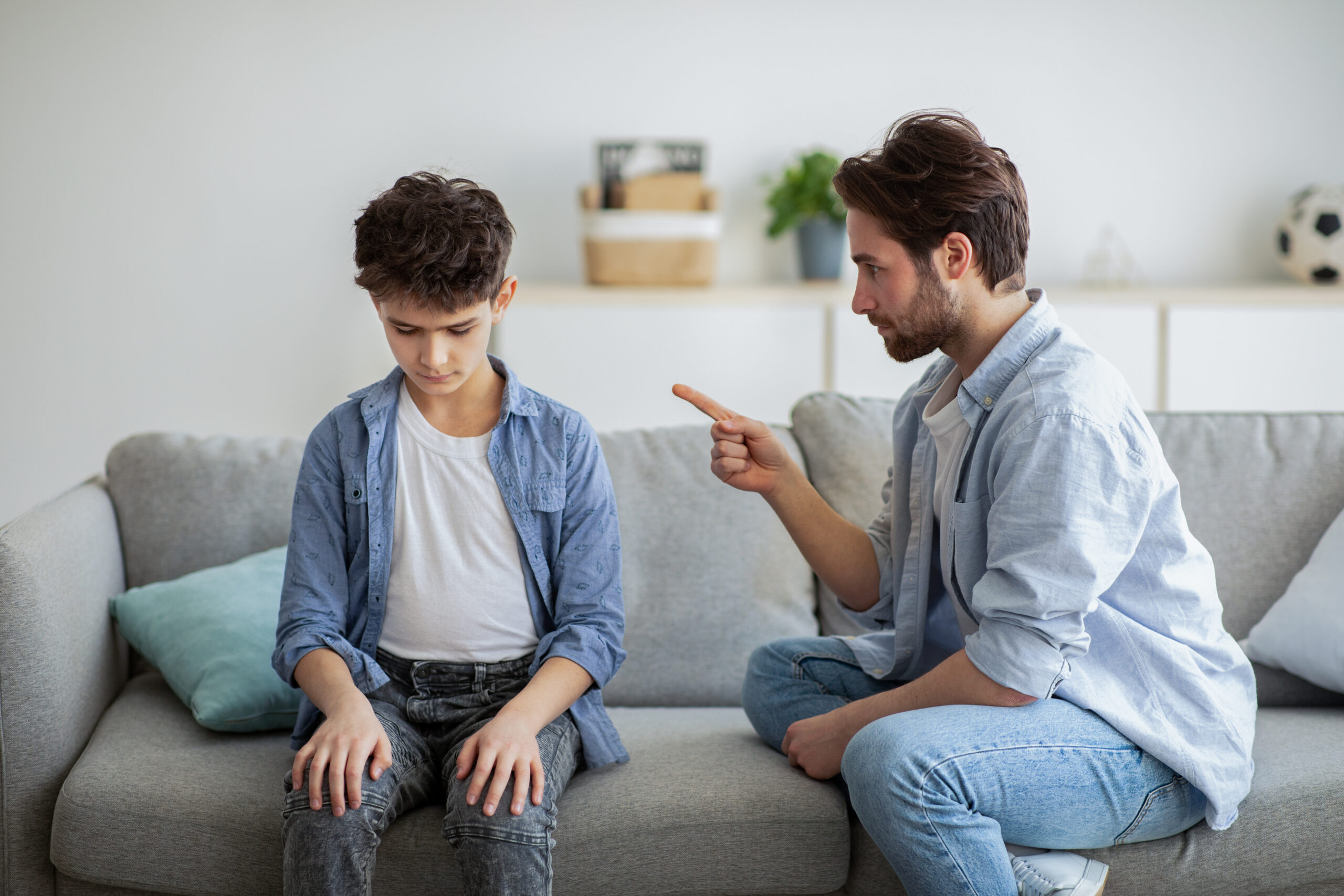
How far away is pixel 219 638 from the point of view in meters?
1.55

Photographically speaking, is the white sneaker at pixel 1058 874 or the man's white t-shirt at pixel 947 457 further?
the man's white t-shirt at pixel 947 457

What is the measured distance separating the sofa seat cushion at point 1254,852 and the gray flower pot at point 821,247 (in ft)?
6.15

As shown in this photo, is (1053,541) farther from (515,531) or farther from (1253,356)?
(1253,356)

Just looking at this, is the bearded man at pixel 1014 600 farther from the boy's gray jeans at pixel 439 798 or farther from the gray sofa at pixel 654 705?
the boy's gray jeans at pixel 439 798

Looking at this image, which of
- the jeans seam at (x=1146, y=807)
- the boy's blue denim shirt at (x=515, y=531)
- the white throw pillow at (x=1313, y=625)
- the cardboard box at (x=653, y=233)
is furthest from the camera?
the cardboard box at (x=653, y=233)

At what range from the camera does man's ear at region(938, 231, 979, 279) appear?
4.02ft

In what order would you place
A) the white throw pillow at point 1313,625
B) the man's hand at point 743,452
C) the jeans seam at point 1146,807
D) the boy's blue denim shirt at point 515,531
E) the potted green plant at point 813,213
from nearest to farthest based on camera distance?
1. the jeans seam at point 1146,807
2. the boy's blue denim shirt at point 515,531
3. the man's hand at point 743,452
4. the white throw pillow at point 1313,625
5. the potted green plant at point 813,213

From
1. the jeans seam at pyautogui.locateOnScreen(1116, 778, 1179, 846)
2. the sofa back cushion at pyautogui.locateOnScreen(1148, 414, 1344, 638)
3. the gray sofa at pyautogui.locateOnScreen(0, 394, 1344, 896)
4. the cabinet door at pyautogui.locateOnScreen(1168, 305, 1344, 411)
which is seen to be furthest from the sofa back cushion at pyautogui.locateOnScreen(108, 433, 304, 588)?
the cabinet door at pyautogui.locateOnScreen(1168, 305, 1344, 411)

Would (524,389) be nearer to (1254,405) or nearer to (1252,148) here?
(1254,405)

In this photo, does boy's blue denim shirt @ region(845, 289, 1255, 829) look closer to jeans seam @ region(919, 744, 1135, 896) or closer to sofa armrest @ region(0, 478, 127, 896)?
jeans seam @ region(919, 744, 1135, 896)

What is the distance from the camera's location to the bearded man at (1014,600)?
3.68 feet

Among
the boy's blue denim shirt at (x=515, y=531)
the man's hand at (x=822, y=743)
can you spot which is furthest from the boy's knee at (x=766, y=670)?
the boy's blue denim shirt at (x=515, y=531)

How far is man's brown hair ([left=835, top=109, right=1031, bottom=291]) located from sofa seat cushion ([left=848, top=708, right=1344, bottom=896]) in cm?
70

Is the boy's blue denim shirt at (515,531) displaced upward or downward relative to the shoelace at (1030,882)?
upward
